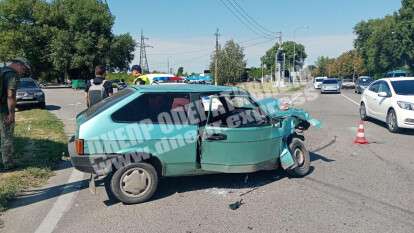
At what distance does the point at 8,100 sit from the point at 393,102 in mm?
9796

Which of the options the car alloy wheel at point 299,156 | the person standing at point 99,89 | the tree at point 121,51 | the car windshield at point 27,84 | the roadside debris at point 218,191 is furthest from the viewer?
the tree at point 121,51

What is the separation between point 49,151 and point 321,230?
6186 mm

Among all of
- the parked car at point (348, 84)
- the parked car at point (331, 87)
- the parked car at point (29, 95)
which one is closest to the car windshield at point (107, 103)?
the parked car at point (29, 95)

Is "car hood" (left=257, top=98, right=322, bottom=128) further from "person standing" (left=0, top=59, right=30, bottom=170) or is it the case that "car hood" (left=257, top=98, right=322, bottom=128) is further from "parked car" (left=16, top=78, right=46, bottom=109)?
"parked car" (left=16, top=78, right=46, bottom=109)

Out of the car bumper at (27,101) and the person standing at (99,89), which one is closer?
the person standing at (99,89)

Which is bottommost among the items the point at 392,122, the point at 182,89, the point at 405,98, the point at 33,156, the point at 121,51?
the point at 33,156

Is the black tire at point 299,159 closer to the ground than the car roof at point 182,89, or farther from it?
closer to the ground

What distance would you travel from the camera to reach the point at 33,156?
26.9ft

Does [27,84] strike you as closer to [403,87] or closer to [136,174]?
[403,87]

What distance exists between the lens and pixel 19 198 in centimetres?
569

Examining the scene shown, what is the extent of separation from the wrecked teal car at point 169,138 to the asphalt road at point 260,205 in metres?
0.35

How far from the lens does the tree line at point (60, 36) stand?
5356cm

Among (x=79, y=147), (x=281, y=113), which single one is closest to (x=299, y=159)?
(x=281, y=113)

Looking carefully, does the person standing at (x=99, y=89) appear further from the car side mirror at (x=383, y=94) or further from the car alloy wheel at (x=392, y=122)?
the car side mirror at (x=383, y=94)
